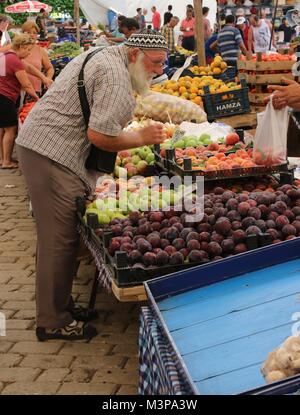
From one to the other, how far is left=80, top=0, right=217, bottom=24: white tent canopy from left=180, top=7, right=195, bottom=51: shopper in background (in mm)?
3493

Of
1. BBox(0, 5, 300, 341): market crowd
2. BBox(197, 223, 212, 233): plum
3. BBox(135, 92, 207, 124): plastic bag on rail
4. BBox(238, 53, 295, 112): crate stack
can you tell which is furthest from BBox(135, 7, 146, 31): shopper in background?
BBox(197, 223, 212, 233): plum

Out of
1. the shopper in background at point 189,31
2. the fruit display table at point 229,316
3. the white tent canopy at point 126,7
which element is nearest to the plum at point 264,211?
the fruit display table at point 229,316

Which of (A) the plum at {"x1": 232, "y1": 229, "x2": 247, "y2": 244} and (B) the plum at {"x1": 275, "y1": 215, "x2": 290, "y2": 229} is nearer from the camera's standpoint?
(A) the plum at {"x1": 232, "y1": 229, "x2": 247, "y2": 244}

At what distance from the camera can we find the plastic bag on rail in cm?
648

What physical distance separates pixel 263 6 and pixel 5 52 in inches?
565

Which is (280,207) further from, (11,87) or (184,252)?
(11,87)

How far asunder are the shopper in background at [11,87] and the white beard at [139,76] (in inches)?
221

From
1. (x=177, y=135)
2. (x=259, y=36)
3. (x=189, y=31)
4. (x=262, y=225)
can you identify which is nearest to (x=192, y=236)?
(x=262, y=225)

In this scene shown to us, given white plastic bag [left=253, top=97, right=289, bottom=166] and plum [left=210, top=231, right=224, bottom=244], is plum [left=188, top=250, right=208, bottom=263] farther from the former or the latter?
white plastic bag [left=253, top=97, right=289, bottom=166]

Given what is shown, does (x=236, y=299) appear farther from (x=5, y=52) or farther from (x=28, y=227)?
(x=5, y=52)

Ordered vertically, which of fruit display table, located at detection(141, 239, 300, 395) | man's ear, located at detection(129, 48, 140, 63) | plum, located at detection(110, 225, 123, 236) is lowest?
plum, located at detection(110, 225, 123, 236)

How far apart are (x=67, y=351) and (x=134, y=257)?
1068mm

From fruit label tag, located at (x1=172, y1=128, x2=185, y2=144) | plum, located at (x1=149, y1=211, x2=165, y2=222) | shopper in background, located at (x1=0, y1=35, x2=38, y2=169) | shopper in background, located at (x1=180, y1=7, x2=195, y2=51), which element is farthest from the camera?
shopper in background, located at (x1=180, y1=7, x2=195, y2=51)

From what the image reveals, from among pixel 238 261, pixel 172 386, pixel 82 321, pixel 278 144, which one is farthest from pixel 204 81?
pixel 172 386
